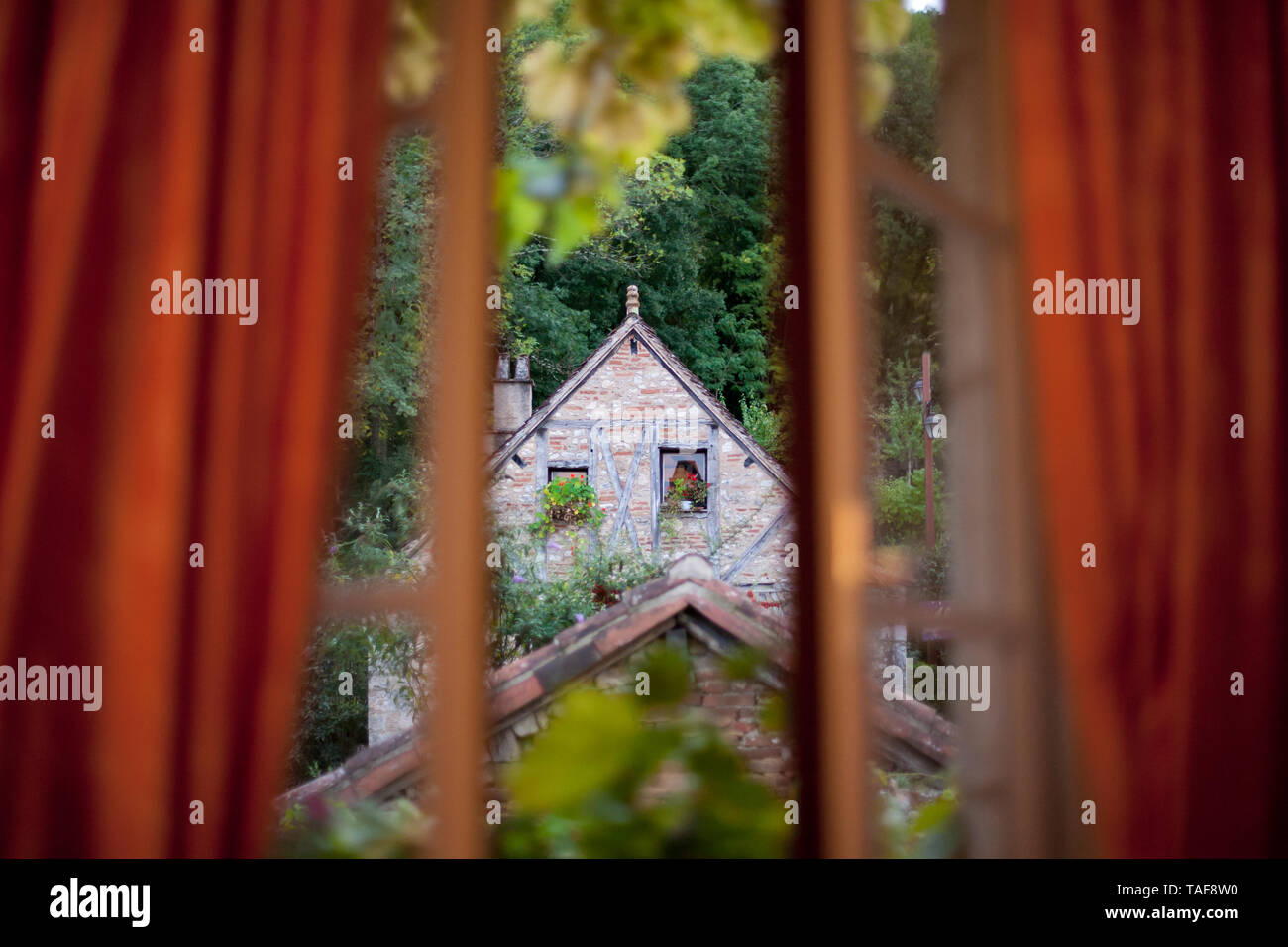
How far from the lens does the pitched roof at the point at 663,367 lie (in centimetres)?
791

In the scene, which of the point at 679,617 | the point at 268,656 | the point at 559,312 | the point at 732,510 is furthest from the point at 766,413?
the point at 268,656

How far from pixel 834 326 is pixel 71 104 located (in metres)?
0.82

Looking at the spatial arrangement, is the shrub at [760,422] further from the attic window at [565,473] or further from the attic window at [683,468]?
the attic window at [565,473]

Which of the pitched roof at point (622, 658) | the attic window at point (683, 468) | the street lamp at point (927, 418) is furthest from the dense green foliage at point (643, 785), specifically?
the attic window at point (683, 468)

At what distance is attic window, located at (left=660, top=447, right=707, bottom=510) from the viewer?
810 cm

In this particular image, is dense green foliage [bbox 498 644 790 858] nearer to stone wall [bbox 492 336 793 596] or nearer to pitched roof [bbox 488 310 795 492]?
stone wall [bbox 492 336 793 596]

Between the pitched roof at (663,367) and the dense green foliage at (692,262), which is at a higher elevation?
the dense green foliage at (692,262)

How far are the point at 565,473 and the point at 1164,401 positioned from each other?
23.7 ft

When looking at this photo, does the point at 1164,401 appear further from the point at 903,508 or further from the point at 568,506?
the point at 568,506

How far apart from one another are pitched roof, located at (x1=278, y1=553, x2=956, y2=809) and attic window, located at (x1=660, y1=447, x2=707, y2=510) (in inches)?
199

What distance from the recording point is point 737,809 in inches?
42.8

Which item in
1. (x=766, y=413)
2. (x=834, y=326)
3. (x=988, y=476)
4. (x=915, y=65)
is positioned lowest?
(x=988, y=476)

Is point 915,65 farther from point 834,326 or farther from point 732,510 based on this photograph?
point 732,510

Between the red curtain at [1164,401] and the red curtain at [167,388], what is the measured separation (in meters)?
0.78
